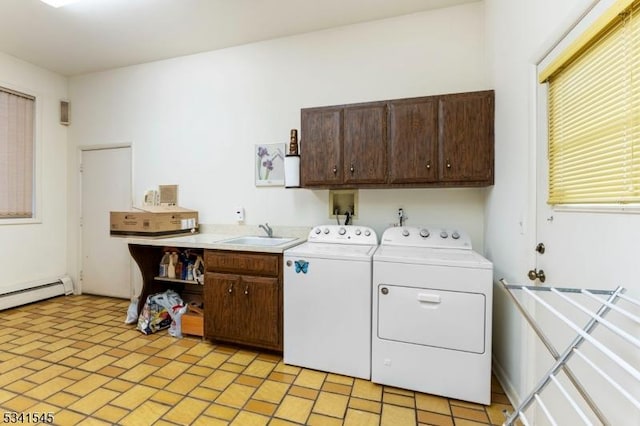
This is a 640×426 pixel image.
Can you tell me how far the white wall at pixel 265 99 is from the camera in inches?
101

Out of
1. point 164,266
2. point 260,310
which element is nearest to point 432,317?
point 260,310

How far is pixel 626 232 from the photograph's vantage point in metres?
0.97

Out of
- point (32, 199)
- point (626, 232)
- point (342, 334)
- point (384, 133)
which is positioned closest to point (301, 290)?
point (342, 334)

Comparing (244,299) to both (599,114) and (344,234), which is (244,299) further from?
(599,114)

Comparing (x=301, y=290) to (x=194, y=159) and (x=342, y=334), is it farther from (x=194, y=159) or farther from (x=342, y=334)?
(x=194, y=159)

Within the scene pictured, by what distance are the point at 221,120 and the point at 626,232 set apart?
131 inches

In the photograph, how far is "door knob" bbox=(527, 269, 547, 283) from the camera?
1.48m

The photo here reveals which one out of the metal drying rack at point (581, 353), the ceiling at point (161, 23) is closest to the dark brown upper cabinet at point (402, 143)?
the ceiling at point (161, 23)

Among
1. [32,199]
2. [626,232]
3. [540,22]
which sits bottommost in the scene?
[626,232]

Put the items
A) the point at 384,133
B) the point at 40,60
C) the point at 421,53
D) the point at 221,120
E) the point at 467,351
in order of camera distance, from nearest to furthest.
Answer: the point at 467,351
the point at 384,133
the point at 421,53
the point at 221,120
the point at 40,60

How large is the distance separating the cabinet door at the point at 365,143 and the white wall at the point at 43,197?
4.02 metres

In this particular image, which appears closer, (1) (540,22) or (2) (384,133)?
(1) (540,22)

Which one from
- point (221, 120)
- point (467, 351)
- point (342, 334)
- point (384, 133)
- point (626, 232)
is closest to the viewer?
point (626, 232)

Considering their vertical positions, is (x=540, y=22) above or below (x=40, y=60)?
below
